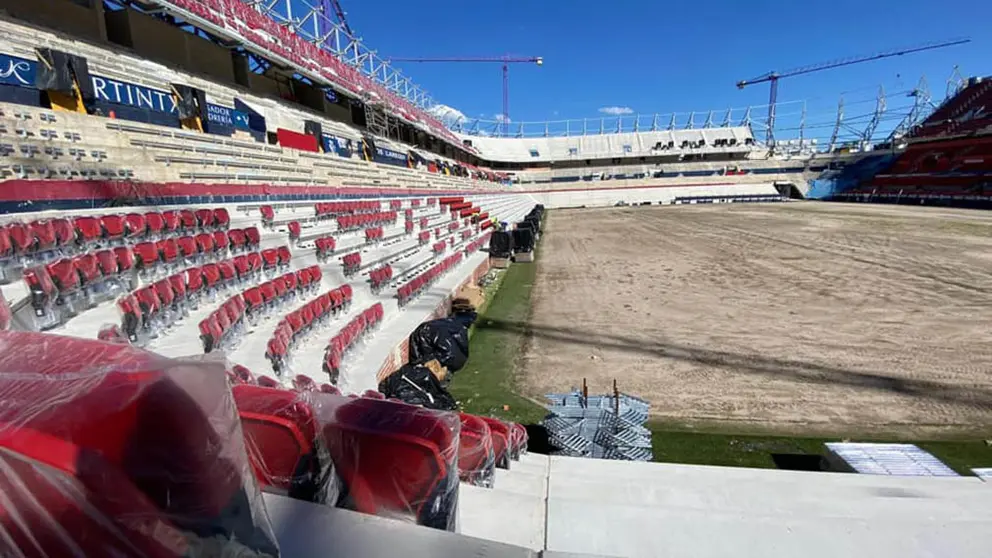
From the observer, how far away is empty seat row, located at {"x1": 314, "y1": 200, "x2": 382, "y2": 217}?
11.6 metres

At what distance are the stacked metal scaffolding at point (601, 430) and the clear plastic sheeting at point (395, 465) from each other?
2693 millimetres

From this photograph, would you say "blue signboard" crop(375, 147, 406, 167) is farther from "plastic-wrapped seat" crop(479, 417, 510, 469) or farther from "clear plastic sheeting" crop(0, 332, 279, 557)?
"clear plastic sheeting" crop(0, 332, 279, 557)

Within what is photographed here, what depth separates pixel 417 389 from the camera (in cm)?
505

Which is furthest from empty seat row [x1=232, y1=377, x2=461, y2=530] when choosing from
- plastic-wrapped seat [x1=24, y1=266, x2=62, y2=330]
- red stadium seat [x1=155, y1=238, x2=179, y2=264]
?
red stadium seat [x1=155, y1=238, x2=179, y2=264]

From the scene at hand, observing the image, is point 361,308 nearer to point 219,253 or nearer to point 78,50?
point 219,253

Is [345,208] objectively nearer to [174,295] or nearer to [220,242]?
[220,242]

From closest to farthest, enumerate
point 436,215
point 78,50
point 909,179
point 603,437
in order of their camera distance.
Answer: point 603,437 < point 78,50 < point 436,215 < point 909,179

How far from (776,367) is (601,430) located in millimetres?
3991

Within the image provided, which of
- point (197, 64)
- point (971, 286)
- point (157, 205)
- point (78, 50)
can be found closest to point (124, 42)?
point (197, 64)

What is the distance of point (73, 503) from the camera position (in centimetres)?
86

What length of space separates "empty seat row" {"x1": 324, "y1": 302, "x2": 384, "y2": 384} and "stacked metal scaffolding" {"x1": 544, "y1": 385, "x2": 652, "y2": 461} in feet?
7.92

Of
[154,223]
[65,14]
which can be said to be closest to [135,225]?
[154,223]

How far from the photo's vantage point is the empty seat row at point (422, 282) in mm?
8328

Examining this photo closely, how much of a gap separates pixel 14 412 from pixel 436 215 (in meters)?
18.0
